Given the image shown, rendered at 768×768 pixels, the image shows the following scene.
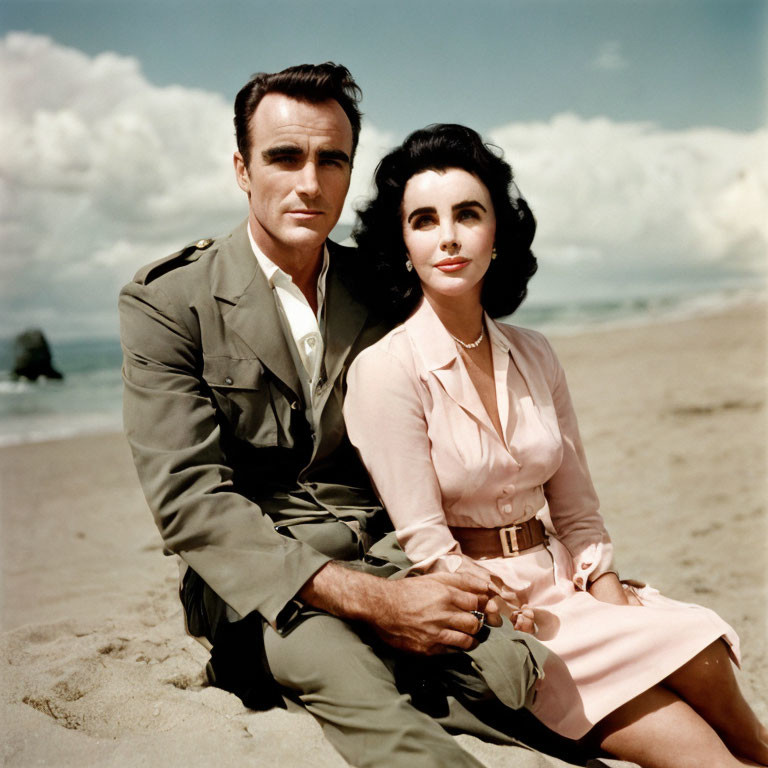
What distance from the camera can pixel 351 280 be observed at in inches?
131

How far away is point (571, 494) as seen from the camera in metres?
3.11

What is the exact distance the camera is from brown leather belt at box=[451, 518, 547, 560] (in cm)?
285

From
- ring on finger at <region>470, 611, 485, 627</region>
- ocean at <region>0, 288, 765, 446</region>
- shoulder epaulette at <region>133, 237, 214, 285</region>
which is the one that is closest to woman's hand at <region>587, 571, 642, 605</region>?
ring on finger at <region>470, 611, 485, 627</region>

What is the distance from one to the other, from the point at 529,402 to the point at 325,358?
745 millimetres

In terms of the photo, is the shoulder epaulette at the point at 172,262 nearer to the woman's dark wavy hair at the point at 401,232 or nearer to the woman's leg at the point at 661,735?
the woman's dark wavy hair at the point at 401,232

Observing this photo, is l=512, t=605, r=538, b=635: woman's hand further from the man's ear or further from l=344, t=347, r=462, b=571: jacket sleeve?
the man's ear


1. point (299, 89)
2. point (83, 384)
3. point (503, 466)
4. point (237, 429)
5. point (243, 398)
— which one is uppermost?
point (299, 89)

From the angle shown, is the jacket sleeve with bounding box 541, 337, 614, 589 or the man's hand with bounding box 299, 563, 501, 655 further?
the jacket sleeve with bounding box 541, 337, 614, 589

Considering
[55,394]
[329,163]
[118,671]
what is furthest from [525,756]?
[55,394]

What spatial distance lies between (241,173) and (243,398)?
3.12 feet

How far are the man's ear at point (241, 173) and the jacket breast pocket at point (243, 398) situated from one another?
73 cm

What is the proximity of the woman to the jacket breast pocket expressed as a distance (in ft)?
1.09

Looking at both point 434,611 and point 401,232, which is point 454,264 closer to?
point 401,232

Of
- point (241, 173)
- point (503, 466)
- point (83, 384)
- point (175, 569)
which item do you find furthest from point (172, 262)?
point (83, 384)
